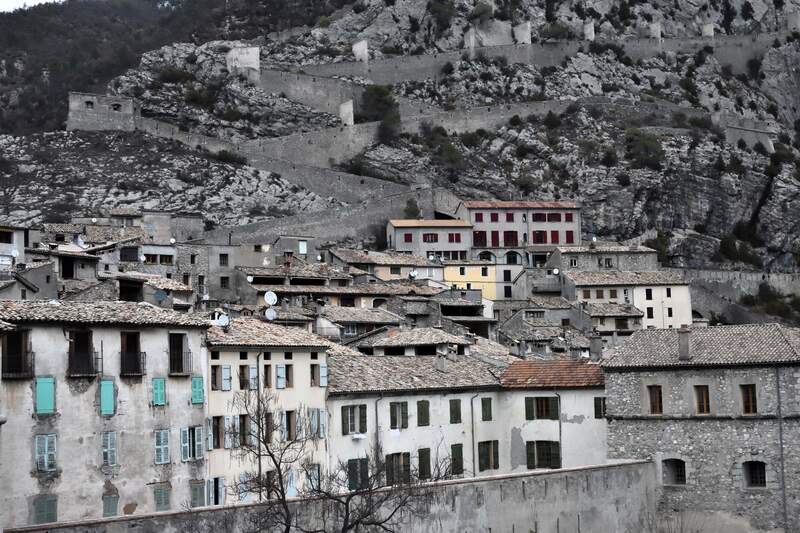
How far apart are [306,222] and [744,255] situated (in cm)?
3825

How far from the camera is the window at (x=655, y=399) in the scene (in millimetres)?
46263

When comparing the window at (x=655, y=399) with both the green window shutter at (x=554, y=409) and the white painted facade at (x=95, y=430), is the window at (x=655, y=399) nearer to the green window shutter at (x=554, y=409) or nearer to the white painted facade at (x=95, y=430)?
the green window shutter at (x=554, y=409)

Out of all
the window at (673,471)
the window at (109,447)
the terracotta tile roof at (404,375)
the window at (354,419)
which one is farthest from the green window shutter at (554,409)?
the window at (109,447)

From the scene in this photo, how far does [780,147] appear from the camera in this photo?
13512 centimetres

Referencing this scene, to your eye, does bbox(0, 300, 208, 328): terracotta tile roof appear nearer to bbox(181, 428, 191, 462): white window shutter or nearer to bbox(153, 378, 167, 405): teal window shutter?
bbox(153, 378, 167, 405): teal window shutter

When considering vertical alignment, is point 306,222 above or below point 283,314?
above

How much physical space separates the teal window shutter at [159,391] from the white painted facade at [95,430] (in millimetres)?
111

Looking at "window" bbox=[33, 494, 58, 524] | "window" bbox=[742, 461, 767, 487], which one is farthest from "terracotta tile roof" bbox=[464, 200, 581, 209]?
"window" bbox=[33, 494, 58, 524]

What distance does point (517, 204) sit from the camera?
109188 millimetres

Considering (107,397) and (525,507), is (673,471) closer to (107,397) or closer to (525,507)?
(525,507)

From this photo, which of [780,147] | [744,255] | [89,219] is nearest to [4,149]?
[89,219]

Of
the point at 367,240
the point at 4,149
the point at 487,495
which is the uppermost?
the point at 4,149

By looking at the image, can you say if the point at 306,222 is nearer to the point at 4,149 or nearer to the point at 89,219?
the point at 89,219

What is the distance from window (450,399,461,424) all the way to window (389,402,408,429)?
2.44 metres
